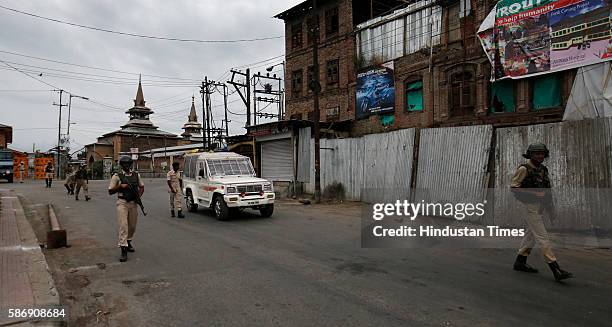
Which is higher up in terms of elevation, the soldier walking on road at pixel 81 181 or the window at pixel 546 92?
the window at pixel 546 92

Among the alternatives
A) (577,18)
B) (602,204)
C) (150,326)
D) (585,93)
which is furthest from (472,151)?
(150,326)

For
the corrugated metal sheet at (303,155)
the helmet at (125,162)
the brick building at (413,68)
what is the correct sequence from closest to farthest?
1. the helmet at (125,162)
2. the brick building at (413,68)
3. the corrugated metal sheet at (303,155)

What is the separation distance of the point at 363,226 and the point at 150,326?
7.34m

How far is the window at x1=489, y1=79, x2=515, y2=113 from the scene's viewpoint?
17297mm

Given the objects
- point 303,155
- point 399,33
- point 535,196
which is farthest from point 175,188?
point 399,33

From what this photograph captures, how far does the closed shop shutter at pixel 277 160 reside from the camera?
2256cm

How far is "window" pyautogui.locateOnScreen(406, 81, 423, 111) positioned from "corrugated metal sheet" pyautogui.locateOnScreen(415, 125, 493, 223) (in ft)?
26.1

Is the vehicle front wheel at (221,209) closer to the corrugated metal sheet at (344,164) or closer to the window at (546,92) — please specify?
the corrugated metal sheet at (344,164)

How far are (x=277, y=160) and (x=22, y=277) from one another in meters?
18.1

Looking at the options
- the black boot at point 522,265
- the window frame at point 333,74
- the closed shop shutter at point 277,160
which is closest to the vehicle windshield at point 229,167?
the black boot at point 522,265

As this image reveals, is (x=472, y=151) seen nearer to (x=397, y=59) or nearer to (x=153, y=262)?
(x=153, y=262)

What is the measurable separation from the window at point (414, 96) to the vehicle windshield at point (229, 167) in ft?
36.7

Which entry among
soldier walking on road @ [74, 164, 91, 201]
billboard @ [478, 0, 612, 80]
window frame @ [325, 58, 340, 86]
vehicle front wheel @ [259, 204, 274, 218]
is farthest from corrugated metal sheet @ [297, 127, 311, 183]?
soldier walking on road @ [74, 164, 91, 201]

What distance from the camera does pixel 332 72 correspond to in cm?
2638
